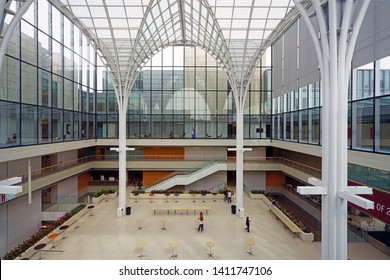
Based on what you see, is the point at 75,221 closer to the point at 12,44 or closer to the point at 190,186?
the point at 12,44

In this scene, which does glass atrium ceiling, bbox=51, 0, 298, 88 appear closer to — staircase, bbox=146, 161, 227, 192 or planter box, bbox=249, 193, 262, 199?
planter box, bbox=249, 193, 262, 199

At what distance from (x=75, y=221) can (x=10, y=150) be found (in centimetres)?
711

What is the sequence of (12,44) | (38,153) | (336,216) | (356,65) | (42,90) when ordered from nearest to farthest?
1. (336,216)
2. (356,65)
3. (12,44)
4. (38,153)
5. (42,90)

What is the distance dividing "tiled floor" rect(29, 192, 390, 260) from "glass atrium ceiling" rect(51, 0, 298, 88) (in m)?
12.0

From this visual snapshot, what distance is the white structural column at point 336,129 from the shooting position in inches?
299

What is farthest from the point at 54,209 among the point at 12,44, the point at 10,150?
the point at 12,44

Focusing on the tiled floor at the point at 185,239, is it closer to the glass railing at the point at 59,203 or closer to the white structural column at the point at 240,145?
the white structural column at the point at 240,145

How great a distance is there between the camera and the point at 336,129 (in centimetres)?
769

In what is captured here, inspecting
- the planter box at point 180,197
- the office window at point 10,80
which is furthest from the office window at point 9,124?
the planter box at point 180,197

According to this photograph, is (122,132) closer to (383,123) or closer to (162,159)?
(162,159)

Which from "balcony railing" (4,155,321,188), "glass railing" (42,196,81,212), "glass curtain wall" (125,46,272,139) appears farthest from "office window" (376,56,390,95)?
"glass railing" (42,196,81,212)

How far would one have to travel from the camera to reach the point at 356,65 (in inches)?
723

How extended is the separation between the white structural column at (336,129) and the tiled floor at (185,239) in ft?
26.3

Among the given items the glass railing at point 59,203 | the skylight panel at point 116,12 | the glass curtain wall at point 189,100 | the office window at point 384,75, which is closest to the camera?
the office window at point 384,75
